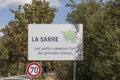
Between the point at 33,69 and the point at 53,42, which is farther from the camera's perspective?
the point at 53,42

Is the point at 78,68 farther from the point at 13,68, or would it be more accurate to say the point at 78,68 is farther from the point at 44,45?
the point at 13,68

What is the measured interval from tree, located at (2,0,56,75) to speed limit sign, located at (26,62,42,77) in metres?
28.3

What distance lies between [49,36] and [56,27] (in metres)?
0.55

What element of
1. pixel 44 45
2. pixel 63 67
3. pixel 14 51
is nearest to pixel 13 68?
pixel 14 51

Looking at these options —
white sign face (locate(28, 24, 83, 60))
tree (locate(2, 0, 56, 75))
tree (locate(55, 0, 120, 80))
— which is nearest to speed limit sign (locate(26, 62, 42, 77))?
white sign face (locate(28, 24, 83, 60))

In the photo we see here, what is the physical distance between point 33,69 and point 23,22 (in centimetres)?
3501

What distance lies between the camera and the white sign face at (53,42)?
21562 mm

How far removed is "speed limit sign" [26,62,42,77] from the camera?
67.2 ft

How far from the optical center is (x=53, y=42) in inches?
854

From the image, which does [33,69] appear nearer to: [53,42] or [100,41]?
[53,42]

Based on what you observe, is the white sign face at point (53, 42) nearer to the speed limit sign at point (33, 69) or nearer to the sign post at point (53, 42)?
the sign post at point (53, 42)

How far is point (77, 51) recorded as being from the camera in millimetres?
21391

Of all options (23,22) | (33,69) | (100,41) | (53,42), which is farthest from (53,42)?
(23,22)

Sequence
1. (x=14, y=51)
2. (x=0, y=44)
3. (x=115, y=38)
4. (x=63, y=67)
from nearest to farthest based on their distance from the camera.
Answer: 1. (x=115, y=38)
2. (x=63, y=67)
3. (x=14, y=51)
4. (x=0, y=44)
